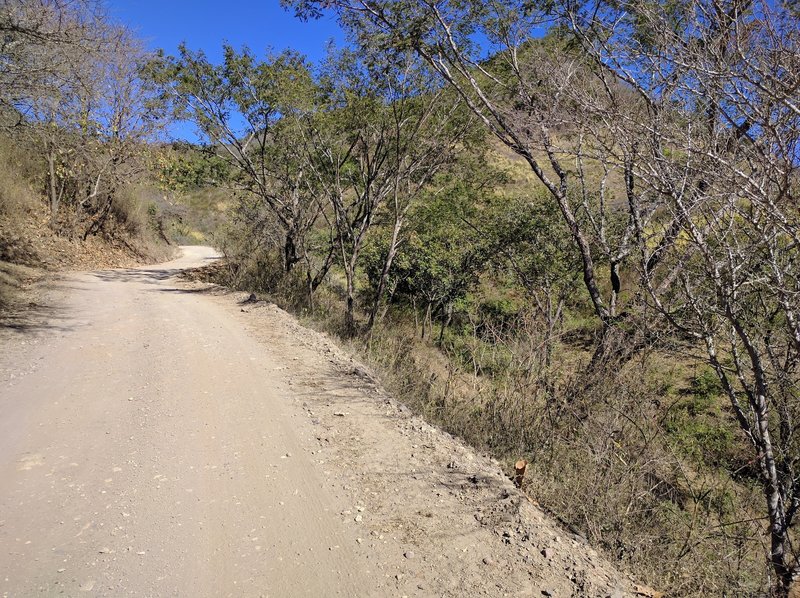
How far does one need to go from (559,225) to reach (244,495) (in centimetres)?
1002

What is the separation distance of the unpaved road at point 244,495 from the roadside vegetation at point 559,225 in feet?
2.29

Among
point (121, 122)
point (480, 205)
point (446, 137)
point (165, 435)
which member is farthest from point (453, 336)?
point (121, 122)

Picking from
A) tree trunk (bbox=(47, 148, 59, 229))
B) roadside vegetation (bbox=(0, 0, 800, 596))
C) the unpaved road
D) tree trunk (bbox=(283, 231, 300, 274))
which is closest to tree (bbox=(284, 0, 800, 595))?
roadside vegetation (bbox=(0, 0, 800, 596))

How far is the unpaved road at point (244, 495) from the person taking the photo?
2939mm

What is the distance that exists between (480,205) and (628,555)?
37.9ft

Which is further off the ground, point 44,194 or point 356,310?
point 44,194

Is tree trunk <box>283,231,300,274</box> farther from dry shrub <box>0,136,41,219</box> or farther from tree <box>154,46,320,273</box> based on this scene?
dry shrub <box>0,136,41,219</box>

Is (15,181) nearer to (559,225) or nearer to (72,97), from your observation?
(72,97)

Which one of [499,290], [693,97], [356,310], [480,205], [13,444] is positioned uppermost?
[480,205]

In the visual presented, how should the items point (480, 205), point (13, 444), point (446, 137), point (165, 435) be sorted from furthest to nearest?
point (480, 205) < point (446, 137) < point (165, 435) < point (13, 444)

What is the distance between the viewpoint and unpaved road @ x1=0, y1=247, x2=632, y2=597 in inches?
116

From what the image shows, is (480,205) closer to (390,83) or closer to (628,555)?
(390,83)

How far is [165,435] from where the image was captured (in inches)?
177

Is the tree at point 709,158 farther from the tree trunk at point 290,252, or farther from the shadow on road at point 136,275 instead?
the shadow on road at point 136,275
